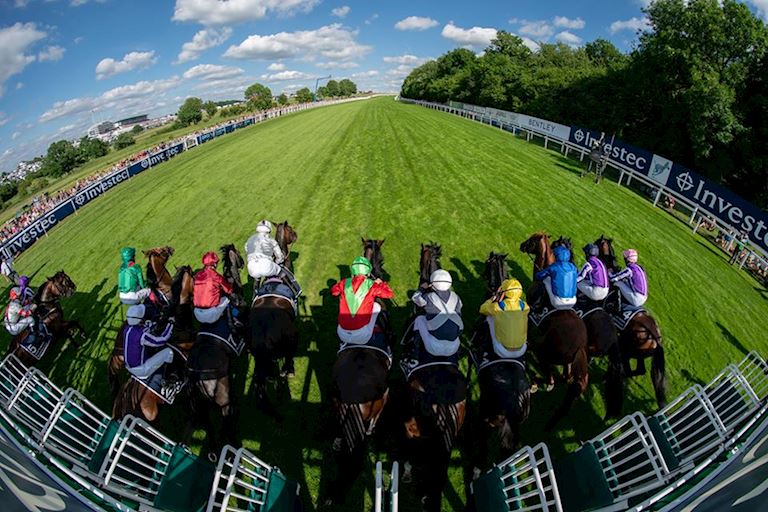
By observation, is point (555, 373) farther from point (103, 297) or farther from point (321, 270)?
point (103, 297)

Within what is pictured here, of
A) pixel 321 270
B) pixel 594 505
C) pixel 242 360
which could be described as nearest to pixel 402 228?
pixel 321 270

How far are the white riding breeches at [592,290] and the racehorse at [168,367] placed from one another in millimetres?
6731

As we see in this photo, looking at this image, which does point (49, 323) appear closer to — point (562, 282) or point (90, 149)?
point (562, 282)

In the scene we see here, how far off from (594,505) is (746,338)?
7.67m

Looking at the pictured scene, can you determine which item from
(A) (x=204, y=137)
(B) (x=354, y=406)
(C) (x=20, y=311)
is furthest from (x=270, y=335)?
(A) (x=204, y=137)

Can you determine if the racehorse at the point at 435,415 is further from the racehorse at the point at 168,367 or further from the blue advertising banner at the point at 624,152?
the blue advertising banner at the point at 624,152

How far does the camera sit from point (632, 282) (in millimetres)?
6055

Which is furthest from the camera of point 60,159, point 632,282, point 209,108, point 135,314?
point 209,108

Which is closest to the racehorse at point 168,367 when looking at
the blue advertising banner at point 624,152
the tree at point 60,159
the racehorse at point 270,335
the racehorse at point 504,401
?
the racehorse at point 270,335

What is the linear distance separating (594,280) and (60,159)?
95.1 meters

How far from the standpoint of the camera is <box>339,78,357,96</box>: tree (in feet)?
574

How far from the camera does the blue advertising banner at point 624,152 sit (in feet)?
51.4

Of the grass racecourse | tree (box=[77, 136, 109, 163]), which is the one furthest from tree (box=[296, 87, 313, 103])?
the grass racecourse

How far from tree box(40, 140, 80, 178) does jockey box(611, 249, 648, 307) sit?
9407cm
